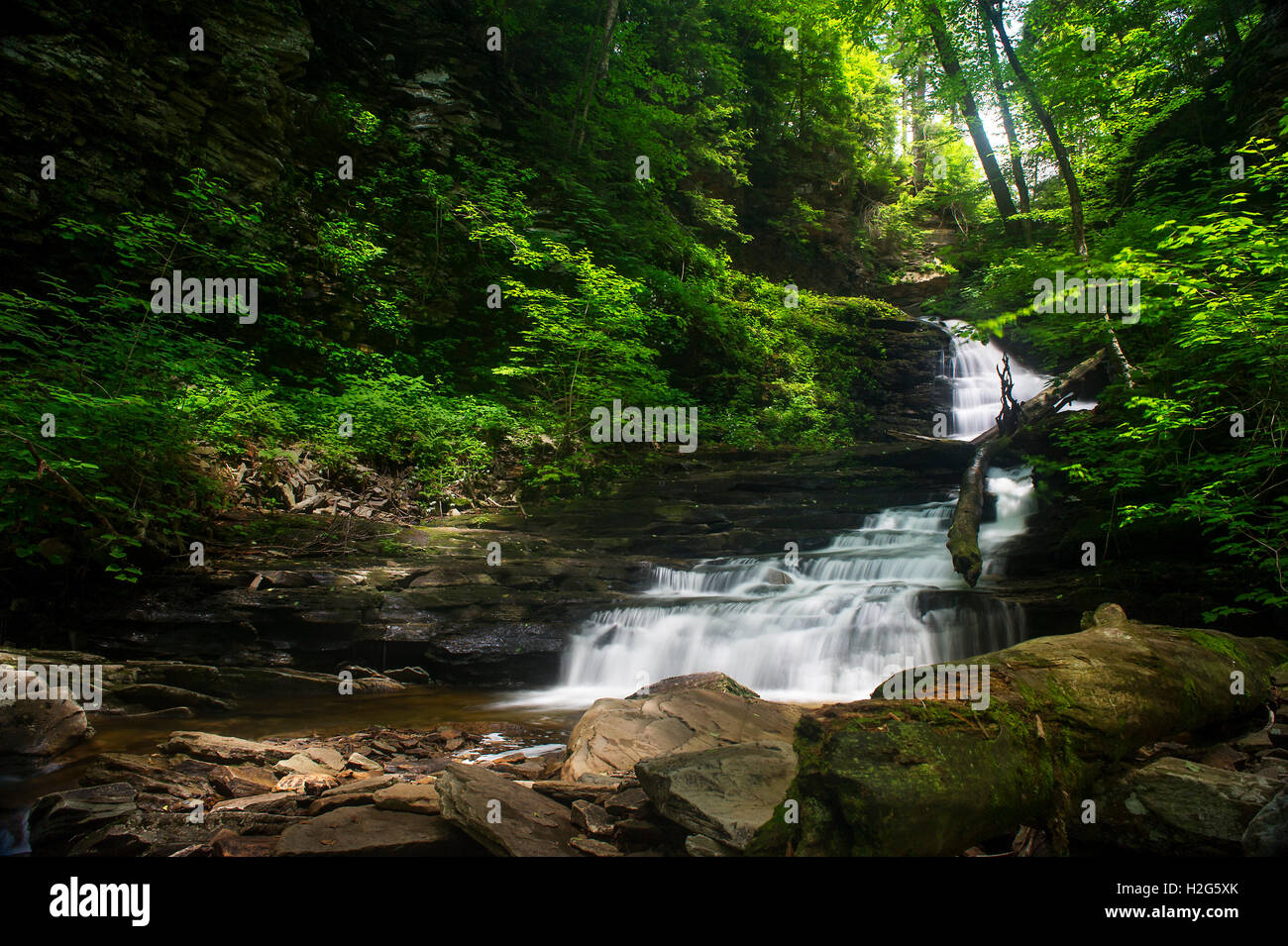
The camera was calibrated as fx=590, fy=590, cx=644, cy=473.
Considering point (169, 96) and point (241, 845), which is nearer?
point (241, 845)

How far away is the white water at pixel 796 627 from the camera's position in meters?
7.36

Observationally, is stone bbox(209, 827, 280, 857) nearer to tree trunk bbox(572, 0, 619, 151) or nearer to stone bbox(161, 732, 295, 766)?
stone bbox(161, 732, 295, 766)

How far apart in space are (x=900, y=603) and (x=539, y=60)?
64.5ft

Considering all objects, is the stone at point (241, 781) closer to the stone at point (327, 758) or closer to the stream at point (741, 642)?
the stone at point (327, 758)

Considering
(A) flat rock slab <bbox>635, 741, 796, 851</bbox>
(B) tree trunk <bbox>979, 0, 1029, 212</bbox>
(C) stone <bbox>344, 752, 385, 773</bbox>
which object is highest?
(B) tree trunk <bbox>979, 0, 1029, 212</bbox>

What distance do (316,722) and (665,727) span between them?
368cm

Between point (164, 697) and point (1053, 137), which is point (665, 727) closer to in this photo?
point (164, 697)

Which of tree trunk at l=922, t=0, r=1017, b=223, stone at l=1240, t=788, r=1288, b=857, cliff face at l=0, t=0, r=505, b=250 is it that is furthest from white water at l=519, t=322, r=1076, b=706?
tree trunk at l=922, t=0, r=1017, b=223

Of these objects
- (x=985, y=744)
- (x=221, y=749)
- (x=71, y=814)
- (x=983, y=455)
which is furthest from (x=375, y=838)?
(x=983, y=455)

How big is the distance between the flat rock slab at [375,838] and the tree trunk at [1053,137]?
1196cm

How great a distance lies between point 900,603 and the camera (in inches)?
314

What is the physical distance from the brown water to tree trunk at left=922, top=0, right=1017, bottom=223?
18137 millimetres

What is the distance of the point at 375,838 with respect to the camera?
287cm

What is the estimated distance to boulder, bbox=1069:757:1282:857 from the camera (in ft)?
7.99
